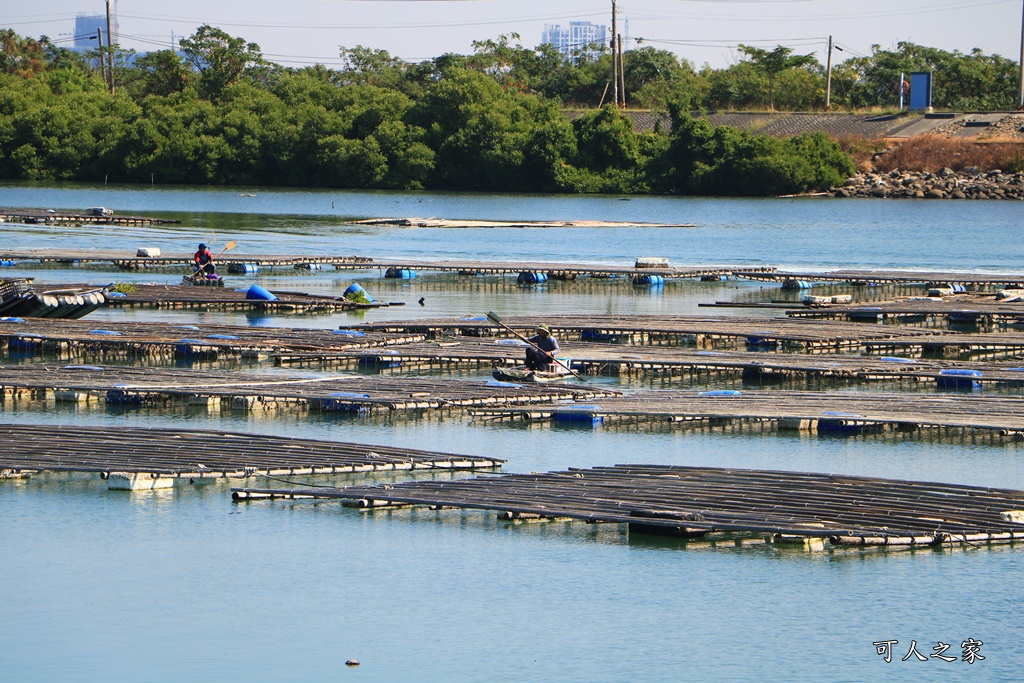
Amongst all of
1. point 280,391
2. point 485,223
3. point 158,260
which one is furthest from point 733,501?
point 485,223

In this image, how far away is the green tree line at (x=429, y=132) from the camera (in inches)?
4604

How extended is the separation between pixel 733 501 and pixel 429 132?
10366cm

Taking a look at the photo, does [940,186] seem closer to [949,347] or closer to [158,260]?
[158,260]

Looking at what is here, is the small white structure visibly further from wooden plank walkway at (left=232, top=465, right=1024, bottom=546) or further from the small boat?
the small boat

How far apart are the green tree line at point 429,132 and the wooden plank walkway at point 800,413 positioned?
8704cm

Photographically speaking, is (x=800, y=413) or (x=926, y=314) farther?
(x=926, y=314)

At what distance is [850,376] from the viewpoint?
1298 inches

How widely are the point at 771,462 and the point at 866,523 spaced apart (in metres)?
5.49

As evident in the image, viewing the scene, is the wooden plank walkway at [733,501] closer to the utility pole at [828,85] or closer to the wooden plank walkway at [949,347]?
the wooden plank walkway at [949,347]

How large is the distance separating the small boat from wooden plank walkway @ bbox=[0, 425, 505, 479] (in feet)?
21.8

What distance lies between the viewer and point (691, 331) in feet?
126

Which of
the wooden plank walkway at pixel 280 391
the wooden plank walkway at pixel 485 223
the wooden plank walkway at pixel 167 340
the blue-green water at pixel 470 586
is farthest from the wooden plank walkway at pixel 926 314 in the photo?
the wooden plank walkway at pixel 485 223

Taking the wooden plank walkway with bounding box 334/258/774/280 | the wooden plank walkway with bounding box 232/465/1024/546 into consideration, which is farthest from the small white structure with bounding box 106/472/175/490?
the wooden plank walkway with bounding box 334/258/774/280

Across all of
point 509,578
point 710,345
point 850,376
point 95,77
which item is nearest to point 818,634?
point 509,578
